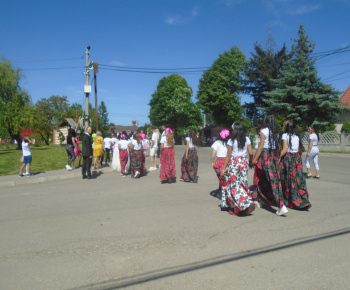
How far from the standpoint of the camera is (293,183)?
6.18 metres

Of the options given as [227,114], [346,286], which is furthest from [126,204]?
[227,114]

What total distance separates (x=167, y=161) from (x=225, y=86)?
38.1 meters

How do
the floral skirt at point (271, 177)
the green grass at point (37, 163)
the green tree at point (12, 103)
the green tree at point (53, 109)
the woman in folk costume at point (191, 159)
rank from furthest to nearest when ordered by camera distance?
1. the green tree at point (53, 109)
2. the green tree at point (12, 103)
3. the green grass at point (37, 163)
4. the woman in folk costume at point (191, 159)
5. the floral skirt at point (271, 177)

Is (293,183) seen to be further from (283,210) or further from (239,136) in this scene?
(239,136)

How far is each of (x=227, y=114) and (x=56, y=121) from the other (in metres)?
38.6

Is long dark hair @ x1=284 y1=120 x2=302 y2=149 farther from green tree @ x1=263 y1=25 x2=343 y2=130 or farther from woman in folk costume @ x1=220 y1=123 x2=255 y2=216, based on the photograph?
green tree @ x1=263 y1=25 x2=343 y2=130

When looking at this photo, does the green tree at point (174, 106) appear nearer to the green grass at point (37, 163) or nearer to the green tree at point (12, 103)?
the green tree at point (12, 103)

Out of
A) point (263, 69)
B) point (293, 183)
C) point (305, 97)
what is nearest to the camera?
point (293, 183)

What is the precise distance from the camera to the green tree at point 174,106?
54.0m

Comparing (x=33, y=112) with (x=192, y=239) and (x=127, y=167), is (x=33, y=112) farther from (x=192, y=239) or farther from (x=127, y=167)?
(x=192, y=239)

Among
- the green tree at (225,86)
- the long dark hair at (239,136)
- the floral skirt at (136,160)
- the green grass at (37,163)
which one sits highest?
the green tree at (225,86)

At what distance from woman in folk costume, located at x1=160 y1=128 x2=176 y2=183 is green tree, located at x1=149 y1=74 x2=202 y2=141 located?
4375cm

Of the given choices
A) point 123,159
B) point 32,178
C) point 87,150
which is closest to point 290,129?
point 87,150

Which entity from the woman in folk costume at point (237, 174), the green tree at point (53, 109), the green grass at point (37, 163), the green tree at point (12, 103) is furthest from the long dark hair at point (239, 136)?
the green tree at point (53, 109)
